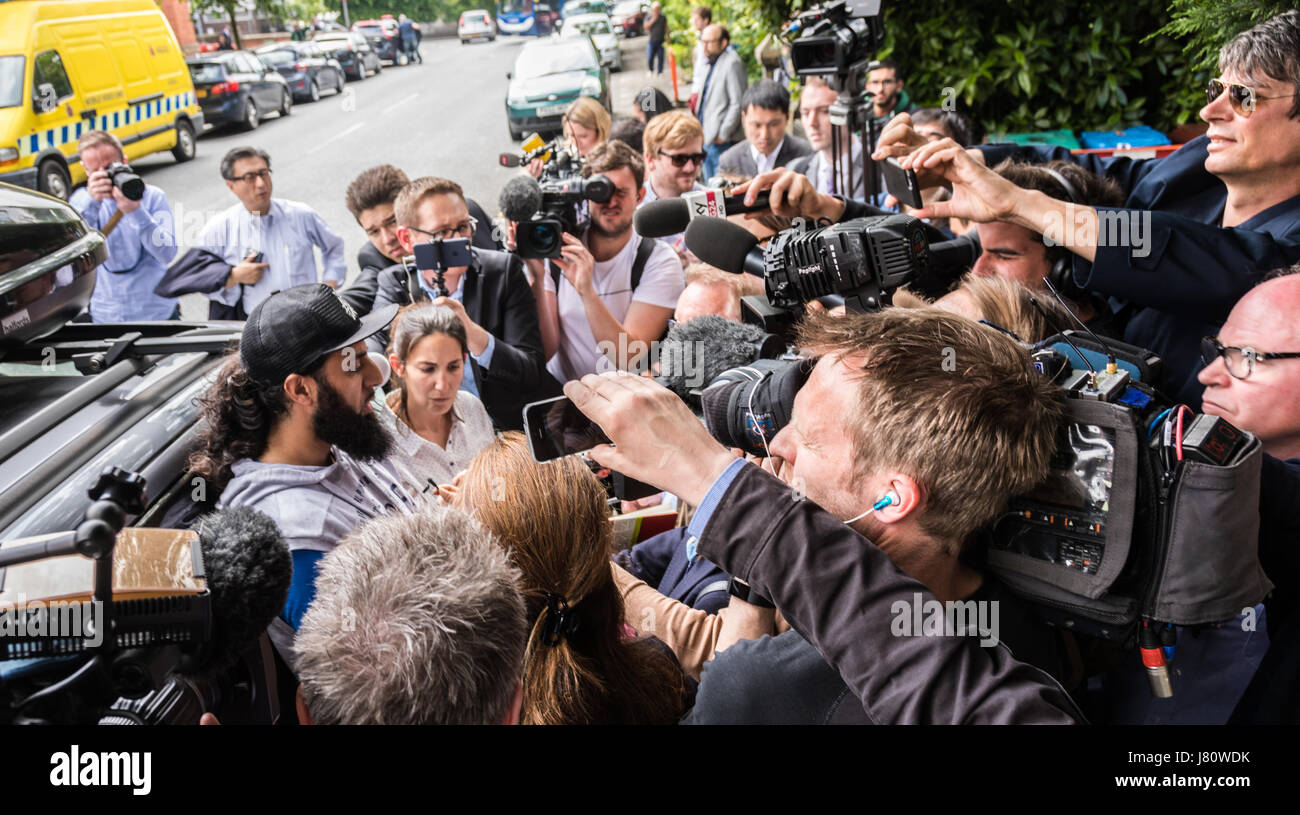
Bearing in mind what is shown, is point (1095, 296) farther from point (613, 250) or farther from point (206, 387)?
point (206, 387)

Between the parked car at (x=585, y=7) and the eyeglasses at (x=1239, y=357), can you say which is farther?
the parked car at (x=585, y=7)

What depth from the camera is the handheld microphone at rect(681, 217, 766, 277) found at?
2.39m

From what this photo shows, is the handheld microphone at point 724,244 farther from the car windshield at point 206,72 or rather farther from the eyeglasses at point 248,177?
the car windshield at point 206,72

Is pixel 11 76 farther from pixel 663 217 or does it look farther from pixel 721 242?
pixel 721 242

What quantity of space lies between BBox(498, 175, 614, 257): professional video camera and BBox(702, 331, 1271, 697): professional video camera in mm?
2181

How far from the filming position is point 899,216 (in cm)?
205

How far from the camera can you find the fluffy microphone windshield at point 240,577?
1.45 metres

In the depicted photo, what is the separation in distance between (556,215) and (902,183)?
156 centimetres

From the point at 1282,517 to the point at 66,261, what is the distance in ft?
10.3

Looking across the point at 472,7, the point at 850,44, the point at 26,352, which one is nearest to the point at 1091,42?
the point at 850,44

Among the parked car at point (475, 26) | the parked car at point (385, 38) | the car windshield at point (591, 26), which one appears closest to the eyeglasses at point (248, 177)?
the car windshield at point (591, 26)

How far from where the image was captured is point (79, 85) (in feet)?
38.9

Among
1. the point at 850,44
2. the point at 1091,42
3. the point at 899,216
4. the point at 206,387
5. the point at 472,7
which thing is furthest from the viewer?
the point at 472,7

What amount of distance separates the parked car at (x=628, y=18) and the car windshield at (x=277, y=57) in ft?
34.8
